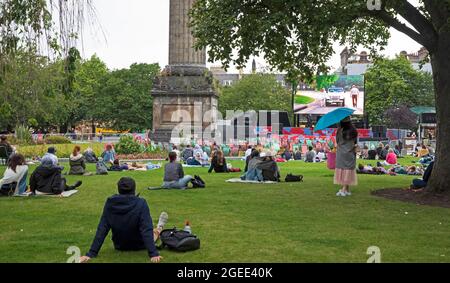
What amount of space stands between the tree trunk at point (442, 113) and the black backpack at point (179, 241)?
8.89 metres

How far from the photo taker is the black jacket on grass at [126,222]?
8992mm

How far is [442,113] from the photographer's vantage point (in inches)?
653

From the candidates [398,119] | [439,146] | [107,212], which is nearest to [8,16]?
[107,212]

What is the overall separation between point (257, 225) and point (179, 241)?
9.79 feet

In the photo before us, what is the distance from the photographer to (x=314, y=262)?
899 centimetres

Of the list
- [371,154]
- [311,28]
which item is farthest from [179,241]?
[371,154]

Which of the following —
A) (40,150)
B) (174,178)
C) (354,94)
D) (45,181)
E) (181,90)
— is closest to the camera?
(45,181)

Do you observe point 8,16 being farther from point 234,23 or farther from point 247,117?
point 247,117

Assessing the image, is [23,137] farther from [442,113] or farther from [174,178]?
[442,113]

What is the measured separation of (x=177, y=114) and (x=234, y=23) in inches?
986

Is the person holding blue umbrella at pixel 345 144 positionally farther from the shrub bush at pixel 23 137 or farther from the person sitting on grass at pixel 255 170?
the shrub bush at pixel 23 137

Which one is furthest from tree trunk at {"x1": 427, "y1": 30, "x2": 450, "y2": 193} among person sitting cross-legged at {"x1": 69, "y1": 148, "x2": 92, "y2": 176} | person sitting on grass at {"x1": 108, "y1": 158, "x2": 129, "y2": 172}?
person sitting on grass at {"x1": 108, "y1": 158, "x2": 129, "y2": 172}

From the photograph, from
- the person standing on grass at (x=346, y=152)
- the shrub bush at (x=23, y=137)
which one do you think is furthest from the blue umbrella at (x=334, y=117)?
the shrub bush at (x=23, y=137)

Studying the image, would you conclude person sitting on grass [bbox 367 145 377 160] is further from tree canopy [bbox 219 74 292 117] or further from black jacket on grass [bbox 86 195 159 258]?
tree canopy [bbox 219 74 292 117]
